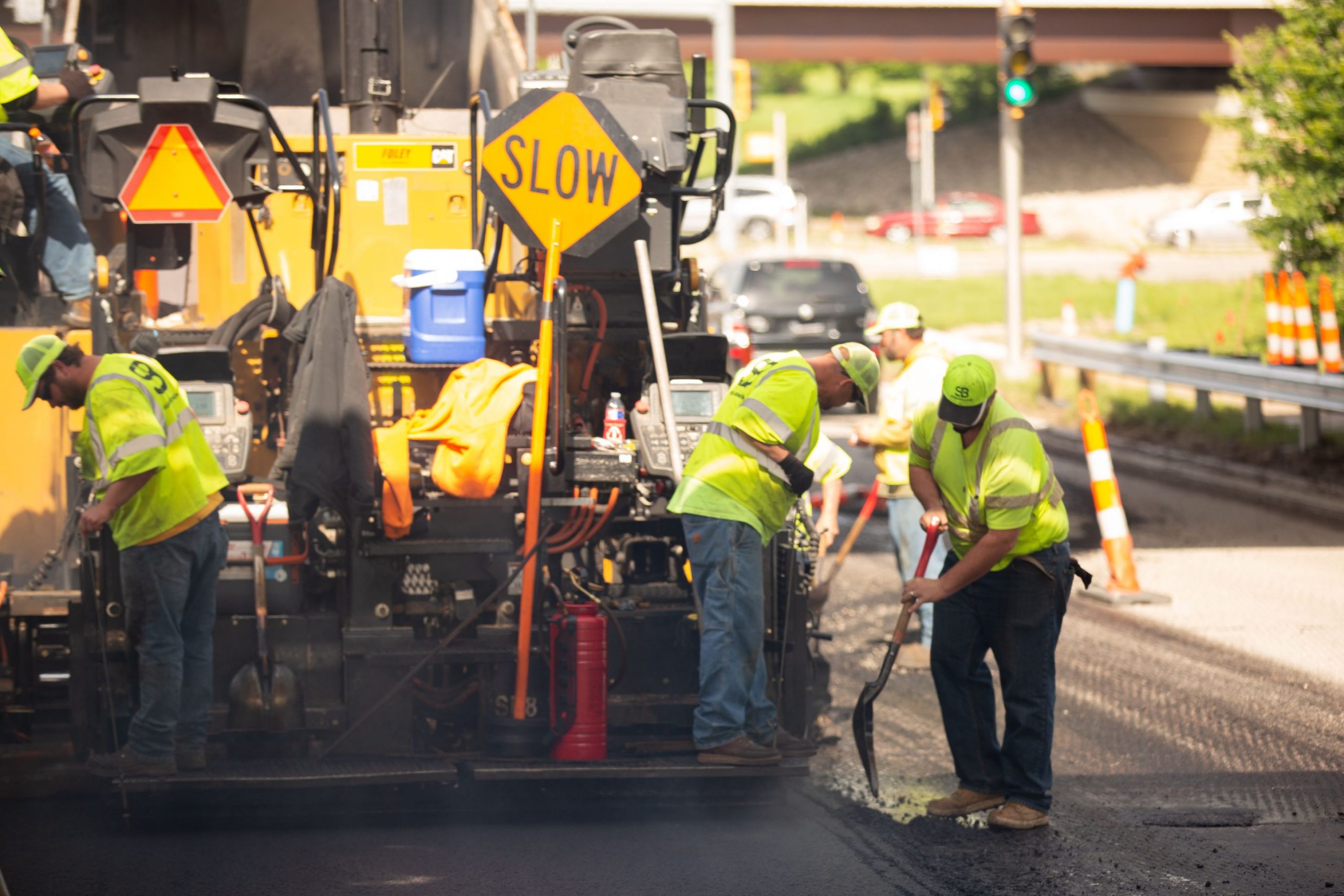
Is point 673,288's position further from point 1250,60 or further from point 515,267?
point 1250,60

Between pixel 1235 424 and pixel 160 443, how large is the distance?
39.6 ft

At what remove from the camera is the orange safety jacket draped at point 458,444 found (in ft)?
21.6

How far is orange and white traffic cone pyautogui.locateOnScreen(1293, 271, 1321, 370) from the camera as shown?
1433 cm

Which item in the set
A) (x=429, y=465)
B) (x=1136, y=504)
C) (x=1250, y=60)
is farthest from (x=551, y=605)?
(x=1250, y=60)

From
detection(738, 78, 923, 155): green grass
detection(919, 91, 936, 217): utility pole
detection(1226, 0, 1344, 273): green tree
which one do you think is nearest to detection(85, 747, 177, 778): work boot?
detection(1226, 0, 1344, 273): green tree

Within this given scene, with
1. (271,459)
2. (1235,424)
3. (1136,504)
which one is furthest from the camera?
(1235,424)

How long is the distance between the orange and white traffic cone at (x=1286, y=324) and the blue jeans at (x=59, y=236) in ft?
33.6

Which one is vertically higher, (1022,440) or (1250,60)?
(1250,60)

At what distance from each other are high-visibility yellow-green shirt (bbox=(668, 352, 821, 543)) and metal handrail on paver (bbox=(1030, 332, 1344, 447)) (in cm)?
788

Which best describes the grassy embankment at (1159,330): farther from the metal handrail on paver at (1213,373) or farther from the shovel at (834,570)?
the shovel at (834,570)

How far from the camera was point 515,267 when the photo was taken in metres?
7.86

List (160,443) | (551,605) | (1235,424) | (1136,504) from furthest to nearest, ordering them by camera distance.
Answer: (1235,424)
(1136,504)
(551,605)
(160,443)

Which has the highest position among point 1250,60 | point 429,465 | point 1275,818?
point 1250,60

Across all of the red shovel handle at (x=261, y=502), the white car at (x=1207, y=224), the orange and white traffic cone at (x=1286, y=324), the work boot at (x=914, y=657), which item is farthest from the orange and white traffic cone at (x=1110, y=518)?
the white car at (x=1207, y=224)
